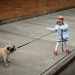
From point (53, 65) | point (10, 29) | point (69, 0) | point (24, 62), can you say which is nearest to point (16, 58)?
point (24, 62)

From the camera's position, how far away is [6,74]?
586 centimetres

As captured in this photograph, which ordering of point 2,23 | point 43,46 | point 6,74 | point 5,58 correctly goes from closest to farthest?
1. point 6,74
2. point 5,58
3. point 43,46
4. point 2,23

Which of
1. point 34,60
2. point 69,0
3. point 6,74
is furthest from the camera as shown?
point 69,0

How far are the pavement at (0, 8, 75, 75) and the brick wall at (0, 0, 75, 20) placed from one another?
24.0 inches

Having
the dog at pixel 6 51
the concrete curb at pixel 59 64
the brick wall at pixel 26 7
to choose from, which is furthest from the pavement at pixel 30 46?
the brick wall at pixel 26 7

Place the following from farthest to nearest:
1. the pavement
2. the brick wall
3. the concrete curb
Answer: the brick wall, the pavement, the concrete curb

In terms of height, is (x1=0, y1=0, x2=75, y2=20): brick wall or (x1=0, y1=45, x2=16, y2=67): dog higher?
(x1=0, y1=45, x2=16, y2=67): dog

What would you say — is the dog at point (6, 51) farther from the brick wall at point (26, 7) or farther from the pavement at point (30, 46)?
the brick wall at point (26, 7)

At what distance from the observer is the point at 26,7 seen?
13430 millimetres

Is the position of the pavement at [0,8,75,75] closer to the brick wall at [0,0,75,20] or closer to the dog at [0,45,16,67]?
the dog at [0,45,16,67]

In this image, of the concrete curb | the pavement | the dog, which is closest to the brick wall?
the pavement

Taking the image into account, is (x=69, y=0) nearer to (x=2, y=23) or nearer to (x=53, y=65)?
(x=2, y=23)

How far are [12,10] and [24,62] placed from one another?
622 centimetres

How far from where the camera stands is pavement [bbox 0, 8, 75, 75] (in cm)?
624
